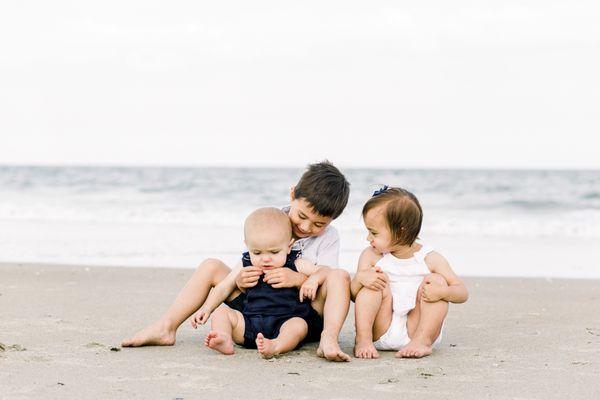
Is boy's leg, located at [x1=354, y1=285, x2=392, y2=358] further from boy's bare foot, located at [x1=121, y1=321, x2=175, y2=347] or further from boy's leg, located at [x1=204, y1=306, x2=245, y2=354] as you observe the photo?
boy's bare foot, located at [x1=121, y1=321, x2=175, y2=347]

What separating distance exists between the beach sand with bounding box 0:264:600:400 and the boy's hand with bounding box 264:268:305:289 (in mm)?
370

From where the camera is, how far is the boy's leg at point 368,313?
4.05 metres

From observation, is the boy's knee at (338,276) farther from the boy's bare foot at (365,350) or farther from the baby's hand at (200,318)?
the baby's hand at (200,318)

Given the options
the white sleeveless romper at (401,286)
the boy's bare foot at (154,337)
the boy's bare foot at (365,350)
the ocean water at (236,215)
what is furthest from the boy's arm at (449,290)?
the ocean water at (236,215)

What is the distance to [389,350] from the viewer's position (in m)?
4.29

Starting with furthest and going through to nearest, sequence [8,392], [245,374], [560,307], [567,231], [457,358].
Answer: [567,231], [560,307], [457,358], [245,374], [8,392]

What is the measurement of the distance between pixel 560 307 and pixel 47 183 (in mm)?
26024

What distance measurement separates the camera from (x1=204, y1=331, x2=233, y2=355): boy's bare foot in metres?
3.89

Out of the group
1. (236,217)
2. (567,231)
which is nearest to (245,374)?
(567,231)

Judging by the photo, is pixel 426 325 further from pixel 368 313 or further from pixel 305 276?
pixel 305 276

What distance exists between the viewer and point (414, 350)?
4043 mm

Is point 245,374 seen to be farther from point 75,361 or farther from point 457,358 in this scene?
point 457,358

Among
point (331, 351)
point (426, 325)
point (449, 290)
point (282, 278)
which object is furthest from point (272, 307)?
point (449, 290)

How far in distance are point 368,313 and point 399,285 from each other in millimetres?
235
